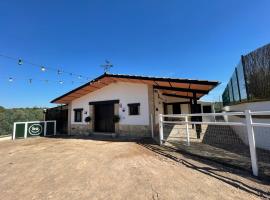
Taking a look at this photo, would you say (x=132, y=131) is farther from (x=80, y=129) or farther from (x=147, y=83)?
(x=80, y=129)

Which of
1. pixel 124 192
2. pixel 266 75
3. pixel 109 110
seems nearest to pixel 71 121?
pixel 109 110

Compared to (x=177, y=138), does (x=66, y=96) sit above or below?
above

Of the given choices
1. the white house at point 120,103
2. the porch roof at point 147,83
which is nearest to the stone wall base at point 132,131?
the white house at point 120,103

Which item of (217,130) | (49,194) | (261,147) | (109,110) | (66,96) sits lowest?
(49,194)

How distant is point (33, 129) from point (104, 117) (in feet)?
19.3

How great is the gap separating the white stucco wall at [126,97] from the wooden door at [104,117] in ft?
2.33

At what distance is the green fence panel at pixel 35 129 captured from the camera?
43.8ft

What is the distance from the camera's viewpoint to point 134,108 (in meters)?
11.5

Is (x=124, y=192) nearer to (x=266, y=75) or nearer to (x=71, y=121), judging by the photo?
(x=266, y=75)

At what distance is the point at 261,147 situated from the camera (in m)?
5.50

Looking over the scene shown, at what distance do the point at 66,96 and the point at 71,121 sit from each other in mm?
2309

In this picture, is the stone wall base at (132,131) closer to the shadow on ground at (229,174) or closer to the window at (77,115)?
the window at (77,115)

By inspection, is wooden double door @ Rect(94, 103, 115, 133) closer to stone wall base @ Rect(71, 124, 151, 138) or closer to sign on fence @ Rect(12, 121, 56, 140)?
stone wall base @ Rect(71, 124, 151, 138)

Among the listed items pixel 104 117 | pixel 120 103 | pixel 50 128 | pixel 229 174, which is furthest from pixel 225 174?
pixel 50 128
